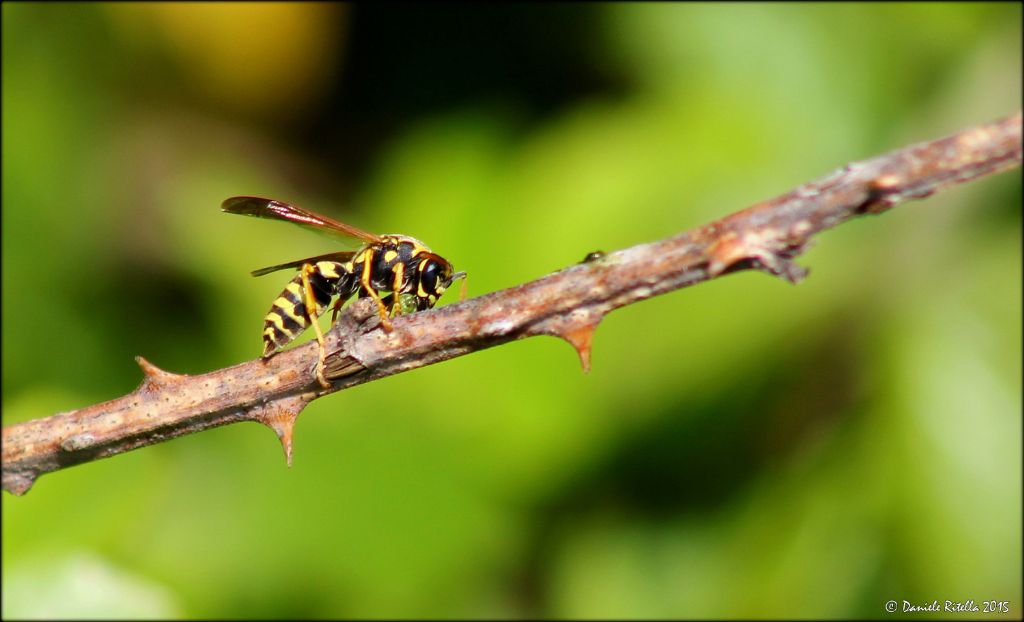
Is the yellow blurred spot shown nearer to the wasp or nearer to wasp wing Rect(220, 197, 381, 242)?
the wasp

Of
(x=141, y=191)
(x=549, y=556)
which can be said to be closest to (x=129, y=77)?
(x=141, y=191)

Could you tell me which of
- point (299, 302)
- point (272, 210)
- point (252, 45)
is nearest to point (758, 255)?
point (272, 210)

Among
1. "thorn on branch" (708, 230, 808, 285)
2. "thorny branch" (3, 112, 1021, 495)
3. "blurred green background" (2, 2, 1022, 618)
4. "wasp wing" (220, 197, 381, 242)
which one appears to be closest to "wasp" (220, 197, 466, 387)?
"wasp wing" (220, 197, 381, 242)

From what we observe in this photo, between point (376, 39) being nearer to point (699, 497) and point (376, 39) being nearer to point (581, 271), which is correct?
point (699, 497)

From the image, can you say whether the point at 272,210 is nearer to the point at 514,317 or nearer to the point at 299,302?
the point at 299,302

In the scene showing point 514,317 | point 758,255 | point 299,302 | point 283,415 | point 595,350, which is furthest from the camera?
point 595,350

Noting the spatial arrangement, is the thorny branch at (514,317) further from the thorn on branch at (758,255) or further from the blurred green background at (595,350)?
the blurred green background at (595,350)
